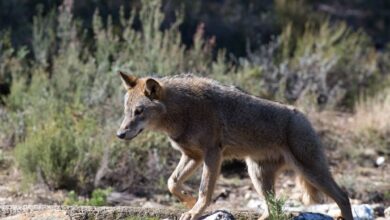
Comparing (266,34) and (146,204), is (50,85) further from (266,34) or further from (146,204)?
(266,34)

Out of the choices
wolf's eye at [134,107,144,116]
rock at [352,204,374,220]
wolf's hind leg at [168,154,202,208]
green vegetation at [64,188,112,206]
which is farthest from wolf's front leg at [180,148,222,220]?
green vegetation at [64,188,112,206]

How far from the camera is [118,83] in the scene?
42.5ft

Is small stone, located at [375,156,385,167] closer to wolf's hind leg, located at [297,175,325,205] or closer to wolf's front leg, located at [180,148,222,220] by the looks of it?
wolf's hind leg, located at [297,175,325,205]

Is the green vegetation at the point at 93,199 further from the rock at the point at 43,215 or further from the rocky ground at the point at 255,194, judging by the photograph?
the rock at the point at 43,215

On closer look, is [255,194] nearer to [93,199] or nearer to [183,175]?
[93,199]

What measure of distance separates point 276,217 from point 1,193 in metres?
4.48

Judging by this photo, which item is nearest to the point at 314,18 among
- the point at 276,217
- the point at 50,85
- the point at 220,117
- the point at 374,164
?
the point at 374,164

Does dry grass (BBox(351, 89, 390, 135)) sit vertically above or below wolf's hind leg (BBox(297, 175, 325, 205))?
above

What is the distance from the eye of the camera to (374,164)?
13484mm

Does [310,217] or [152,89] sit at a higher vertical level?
[152,89]

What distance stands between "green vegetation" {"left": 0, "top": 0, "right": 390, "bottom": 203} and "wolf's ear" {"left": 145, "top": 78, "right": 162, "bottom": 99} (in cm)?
219

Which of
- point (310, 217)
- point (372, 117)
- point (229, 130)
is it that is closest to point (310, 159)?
point (310, 217)

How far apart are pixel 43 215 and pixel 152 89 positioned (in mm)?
1682

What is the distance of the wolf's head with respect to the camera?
8.52 meters
